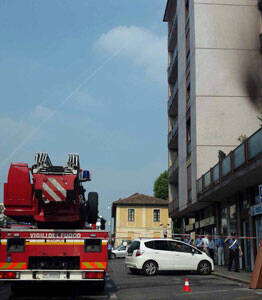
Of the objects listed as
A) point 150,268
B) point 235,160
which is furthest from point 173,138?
point 150,268

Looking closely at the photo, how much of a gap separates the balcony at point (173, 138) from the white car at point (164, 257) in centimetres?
1829

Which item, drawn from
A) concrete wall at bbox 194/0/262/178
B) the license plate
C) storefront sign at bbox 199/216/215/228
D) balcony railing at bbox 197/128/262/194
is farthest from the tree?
the license plate

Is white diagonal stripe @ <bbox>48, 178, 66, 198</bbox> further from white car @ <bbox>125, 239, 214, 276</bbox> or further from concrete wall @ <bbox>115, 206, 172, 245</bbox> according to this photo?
concrete wall @ <bbox>115, 206, 172, 245</bbox>

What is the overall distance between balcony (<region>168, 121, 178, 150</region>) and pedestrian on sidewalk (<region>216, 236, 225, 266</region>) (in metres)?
13.1

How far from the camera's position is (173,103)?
123ft

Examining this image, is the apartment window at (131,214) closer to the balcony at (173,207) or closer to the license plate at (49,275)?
the balcony at (173,207)

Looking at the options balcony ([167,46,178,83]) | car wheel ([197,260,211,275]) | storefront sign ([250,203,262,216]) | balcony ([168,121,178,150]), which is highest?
balcony ([167,46,178,83])

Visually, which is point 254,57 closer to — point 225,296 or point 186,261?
point 186,261

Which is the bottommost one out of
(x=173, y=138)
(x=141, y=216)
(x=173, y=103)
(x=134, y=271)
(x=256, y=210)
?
(x=134, y=271)

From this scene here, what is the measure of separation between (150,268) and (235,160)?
5879 mm

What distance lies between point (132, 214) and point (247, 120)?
40.5 metres

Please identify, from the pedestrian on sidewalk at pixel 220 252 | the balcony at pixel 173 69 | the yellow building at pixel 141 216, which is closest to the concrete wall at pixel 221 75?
the pedestrian on sidewalk at pixel 220 252

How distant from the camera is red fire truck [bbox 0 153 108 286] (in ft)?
30.6

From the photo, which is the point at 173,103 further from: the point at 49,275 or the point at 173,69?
the point at 49,275
